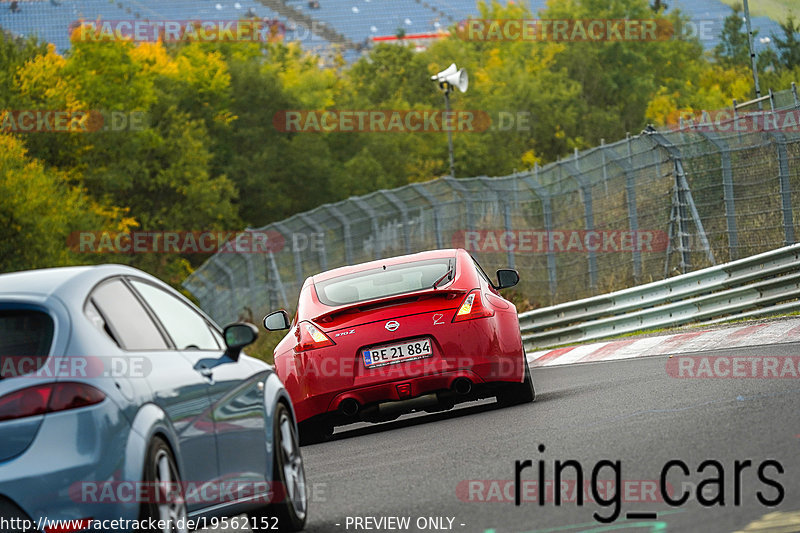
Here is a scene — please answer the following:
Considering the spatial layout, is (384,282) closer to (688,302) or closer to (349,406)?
(349,406)

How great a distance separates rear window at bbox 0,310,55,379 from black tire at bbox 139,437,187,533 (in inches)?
20.9

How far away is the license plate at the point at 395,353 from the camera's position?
435 inches

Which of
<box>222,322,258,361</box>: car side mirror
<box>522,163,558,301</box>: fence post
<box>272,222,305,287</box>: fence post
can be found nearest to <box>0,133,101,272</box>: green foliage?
<box>272,222,305,287</box>: fence post

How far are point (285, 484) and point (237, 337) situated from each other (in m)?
0.75

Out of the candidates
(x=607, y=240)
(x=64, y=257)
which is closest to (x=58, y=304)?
(x=607, y=240)

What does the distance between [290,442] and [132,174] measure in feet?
203

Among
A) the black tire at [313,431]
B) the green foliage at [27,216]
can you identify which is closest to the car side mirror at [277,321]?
the black tire at [313,431]

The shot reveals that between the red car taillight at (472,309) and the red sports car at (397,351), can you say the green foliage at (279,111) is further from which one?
the red car taillight at (472,309)

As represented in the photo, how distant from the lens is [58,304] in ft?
17.9

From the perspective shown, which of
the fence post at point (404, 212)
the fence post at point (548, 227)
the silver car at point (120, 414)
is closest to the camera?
the silver car at point (120, 414)

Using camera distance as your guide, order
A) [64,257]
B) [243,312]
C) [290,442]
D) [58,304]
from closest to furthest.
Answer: [58,304], [290,442], [243,312], [64,257]

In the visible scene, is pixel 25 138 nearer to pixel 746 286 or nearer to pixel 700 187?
pixel 700 187

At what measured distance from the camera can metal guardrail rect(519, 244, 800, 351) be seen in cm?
1705

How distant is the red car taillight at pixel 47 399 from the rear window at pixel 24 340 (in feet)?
0.44
